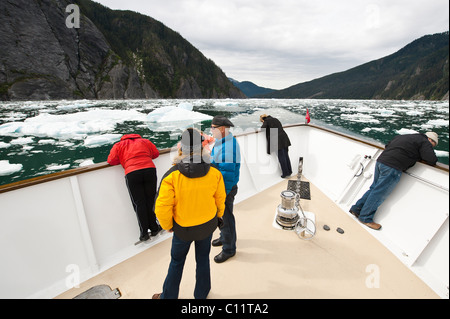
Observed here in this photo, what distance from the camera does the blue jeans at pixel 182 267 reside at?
146 cm

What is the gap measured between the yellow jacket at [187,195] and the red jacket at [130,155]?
3.37ft

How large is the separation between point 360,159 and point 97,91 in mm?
68218

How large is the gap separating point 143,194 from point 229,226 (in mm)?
1061

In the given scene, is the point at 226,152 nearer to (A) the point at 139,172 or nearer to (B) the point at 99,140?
(A) the point at 139,172

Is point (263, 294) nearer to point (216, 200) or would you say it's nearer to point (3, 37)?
point (216, 200)

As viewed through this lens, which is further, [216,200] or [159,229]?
[159,229]

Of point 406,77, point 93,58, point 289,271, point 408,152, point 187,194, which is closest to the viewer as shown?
point 187,194

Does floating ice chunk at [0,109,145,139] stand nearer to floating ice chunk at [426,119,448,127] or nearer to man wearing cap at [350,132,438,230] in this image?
man wearing cap at [350,132,438,230]

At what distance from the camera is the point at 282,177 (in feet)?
13.6

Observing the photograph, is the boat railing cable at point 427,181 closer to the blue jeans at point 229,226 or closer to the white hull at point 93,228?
the white hull at point 93,228

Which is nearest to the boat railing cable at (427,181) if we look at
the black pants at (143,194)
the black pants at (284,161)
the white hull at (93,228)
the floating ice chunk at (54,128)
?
the white hull at (93,228)

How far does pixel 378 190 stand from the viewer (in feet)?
7.85

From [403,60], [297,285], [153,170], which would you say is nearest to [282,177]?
[297,285]

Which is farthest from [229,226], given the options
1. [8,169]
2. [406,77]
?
[406,77]
